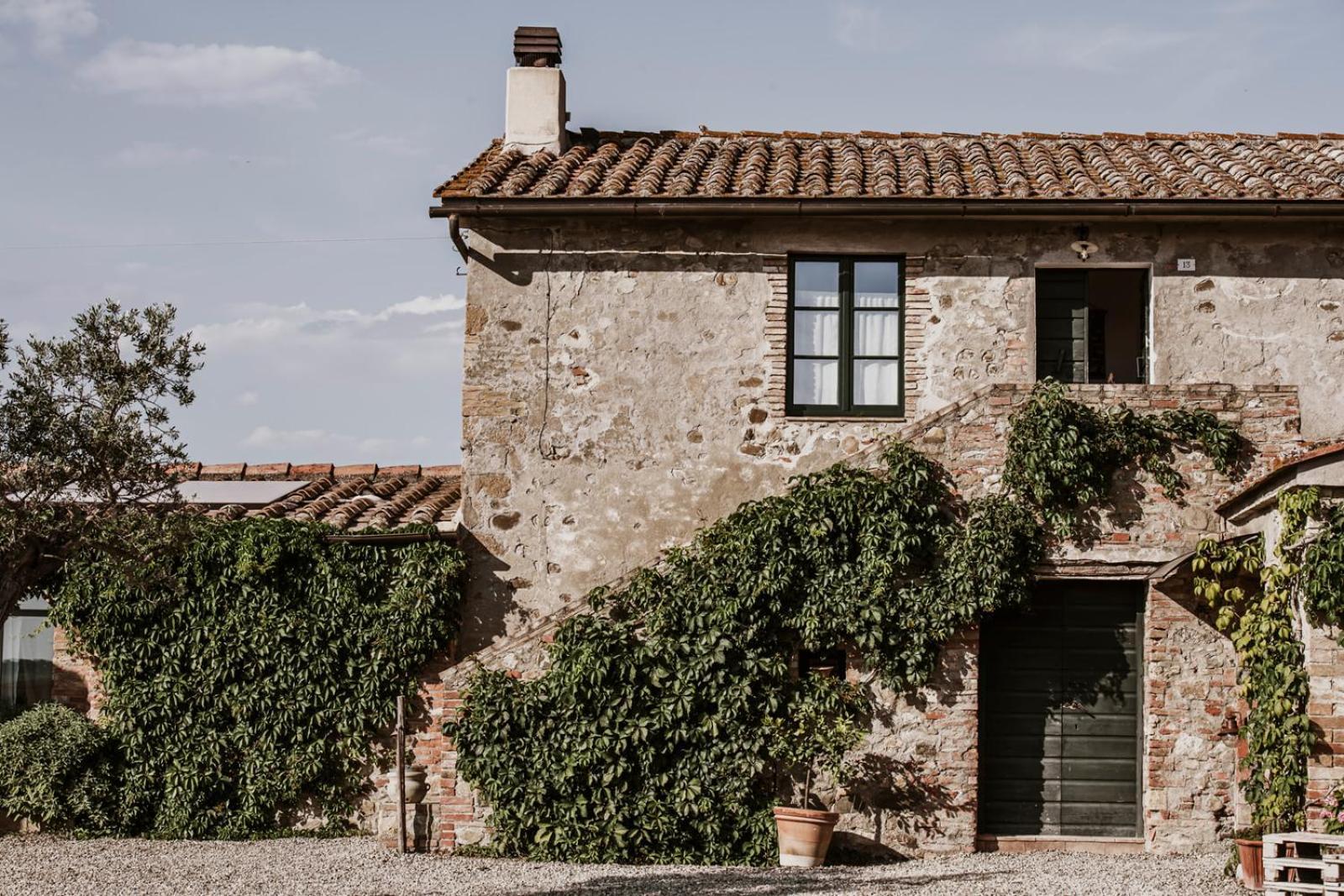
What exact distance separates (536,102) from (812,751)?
7369 mm

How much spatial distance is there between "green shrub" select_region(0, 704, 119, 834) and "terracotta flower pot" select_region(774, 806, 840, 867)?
605 centimetres

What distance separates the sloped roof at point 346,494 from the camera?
14.1 m

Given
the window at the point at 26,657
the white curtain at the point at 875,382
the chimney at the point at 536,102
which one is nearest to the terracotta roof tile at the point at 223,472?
the window at the point at 26,657

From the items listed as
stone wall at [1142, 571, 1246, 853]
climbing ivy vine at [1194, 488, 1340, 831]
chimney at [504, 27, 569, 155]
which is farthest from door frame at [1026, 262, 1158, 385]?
chimney at [504, 27, 569, 155]

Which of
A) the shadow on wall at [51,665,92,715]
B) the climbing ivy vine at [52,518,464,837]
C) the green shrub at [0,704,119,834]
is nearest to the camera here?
the green shrub at [0,704,119,834]

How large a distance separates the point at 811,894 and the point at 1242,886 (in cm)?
315

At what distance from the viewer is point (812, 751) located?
12.0 metres

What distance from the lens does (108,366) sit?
877cm

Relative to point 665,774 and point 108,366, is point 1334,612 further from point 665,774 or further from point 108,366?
point 108,366

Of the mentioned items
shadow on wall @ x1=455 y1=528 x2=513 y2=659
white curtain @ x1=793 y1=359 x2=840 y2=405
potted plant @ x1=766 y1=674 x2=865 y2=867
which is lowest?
potted plant @ x1=766 y1=674 x2=865 y2=867

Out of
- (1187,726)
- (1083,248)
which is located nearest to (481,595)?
(1187,726)

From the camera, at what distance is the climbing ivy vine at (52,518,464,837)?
13.2 m

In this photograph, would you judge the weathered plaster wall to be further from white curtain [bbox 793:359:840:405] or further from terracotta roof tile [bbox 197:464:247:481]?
terracotta roof tile [bbox 197:464:247:481]

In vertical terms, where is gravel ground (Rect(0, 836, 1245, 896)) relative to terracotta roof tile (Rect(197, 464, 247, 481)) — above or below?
below
